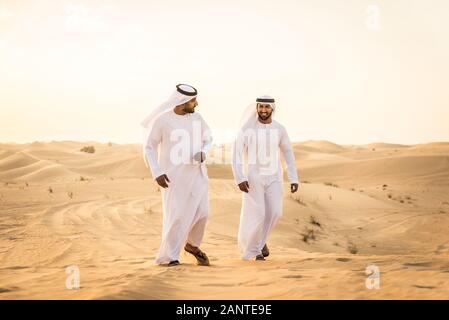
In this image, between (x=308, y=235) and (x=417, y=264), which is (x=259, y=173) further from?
(x=308, y=235)

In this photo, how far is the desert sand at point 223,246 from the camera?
4445 mm

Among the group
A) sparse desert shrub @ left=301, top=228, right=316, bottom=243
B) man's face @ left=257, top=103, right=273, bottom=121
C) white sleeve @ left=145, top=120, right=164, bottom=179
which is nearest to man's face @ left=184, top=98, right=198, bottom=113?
white sleeve @ left=145, top=120, right=164, bottom=179

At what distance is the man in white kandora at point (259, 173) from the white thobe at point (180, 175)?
0.72 m

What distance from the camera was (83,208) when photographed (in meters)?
12.3

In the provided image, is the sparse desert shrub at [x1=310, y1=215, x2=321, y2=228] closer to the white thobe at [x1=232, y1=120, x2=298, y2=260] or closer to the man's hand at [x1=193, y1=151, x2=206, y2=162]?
the white thobe at [x1=232, y1=120, x2=298, y2=260]

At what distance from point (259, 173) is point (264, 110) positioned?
871mm

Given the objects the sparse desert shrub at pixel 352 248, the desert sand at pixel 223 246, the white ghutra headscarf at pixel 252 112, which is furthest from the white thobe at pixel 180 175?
the sparse desert shrub at pixel 352 248

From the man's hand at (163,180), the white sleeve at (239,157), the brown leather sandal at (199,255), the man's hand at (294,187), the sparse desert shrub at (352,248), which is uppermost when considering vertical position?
the white sleeve at (239,157)

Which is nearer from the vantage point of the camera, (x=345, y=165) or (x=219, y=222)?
(x=219, y=222)

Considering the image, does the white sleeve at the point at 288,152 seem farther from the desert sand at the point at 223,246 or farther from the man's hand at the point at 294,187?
the desert sand at the point at 223,246

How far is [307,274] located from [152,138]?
2.62m
